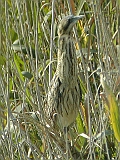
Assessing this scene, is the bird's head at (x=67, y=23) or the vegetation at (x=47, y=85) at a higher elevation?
the bird's head at (x=67, y=23)

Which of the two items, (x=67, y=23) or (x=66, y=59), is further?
(x=66, y=59)

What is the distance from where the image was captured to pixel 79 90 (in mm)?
1911

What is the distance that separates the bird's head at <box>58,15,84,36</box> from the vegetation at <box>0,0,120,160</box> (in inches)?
1.2

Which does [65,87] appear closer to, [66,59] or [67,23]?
[66,59]

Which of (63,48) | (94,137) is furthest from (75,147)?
(63,48)

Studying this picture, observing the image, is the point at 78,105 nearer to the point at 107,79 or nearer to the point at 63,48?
the point at 63,48

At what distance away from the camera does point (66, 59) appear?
1.84 m

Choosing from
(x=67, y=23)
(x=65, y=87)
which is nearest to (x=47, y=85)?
(x=65, y=87)

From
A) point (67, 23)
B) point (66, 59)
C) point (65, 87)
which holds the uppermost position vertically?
point (67, 23)

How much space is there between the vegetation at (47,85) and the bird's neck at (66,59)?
0.04m

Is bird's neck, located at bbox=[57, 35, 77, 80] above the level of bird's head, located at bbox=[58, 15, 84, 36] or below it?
below

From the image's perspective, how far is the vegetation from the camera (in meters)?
1.51

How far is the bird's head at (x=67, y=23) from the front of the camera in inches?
61.3

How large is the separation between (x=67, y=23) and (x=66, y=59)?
0.24m
